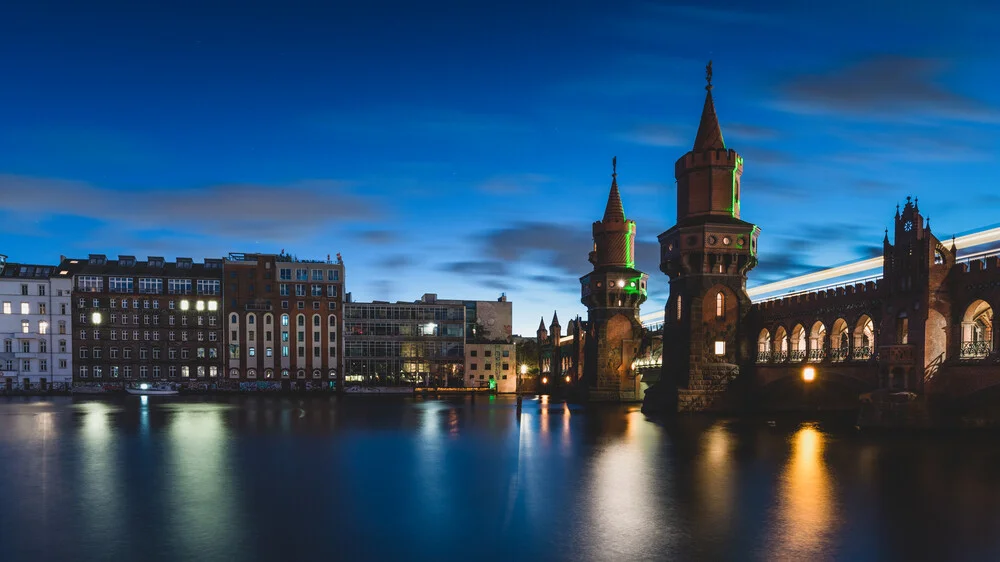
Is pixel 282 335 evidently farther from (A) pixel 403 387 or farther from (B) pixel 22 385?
(B) pixel 22 385

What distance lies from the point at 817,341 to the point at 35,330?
127m

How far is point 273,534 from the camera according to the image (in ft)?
62.1

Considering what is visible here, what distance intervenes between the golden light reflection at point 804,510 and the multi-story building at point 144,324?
11390 centimetres

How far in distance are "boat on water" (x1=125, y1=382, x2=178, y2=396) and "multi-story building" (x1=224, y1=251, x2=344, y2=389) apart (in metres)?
10.4

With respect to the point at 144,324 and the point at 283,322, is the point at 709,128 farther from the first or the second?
the point at 144,324

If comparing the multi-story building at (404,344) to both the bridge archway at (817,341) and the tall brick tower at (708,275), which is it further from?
the bridge archway at (817,341)

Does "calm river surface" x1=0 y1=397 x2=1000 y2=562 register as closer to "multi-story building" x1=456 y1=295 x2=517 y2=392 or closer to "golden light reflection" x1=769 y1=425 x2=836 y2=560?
"golden light reflection" x1=769 y1=425 x2=836 y2=560

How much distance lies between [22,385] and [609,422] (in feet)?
372

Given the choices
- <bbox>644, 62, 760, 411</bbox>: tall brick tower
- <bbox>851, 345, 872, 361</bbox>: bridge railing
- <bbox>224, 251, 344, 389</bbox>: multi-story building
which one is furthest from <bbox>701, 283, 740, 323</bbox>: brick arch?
<bbox>224, 251, 344, 389</bbox>: multi-story building

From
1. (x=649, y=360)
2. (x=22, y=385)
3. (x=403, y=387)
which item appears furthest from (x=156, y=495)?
(x=22, y=385)

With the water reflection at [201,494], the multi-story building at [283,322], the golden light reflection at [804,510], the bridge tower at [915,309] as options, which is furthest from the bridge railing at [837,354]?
the multi-story building at [283,322]

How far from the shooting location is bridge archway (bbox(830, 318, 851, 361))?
2078 inches

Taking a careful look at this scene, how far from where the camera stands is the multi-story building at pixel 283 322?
410ft

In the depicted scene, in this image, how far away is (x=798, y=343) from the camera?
6062 cm
